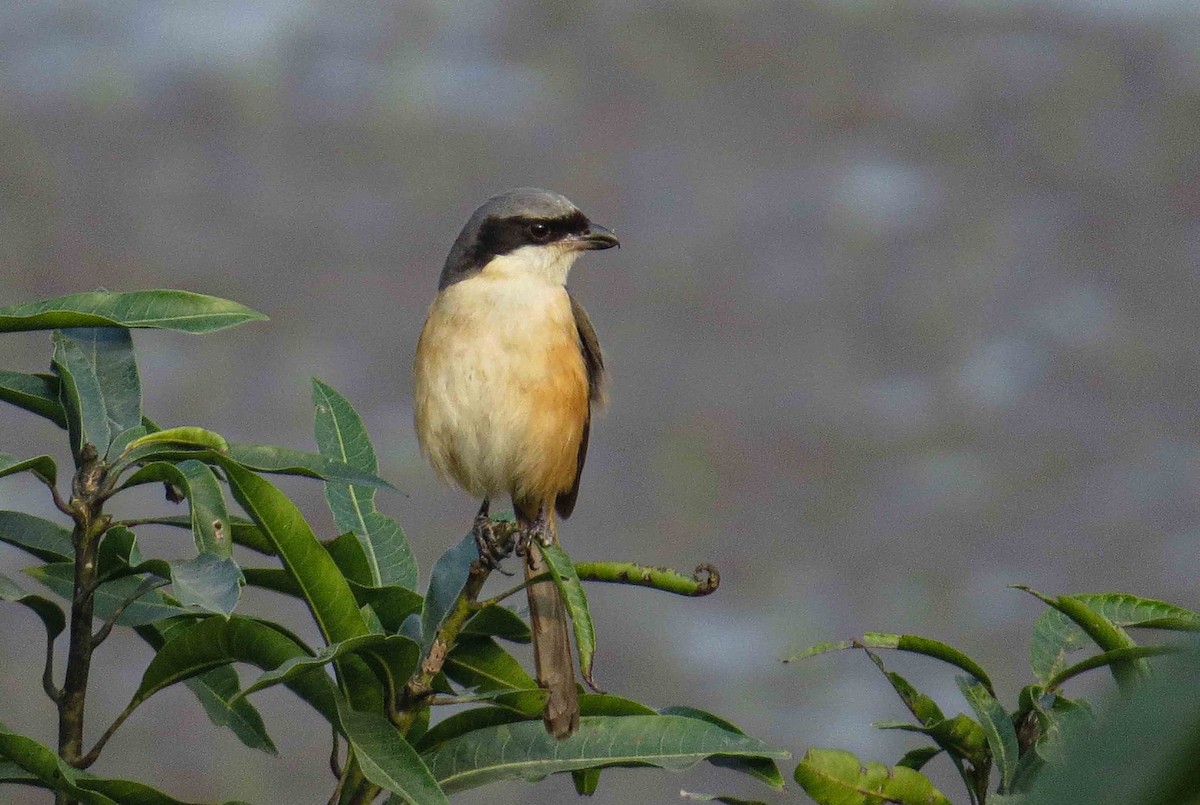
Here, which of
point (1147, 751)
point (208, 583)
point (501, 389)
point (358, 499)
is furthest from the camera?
point (501, 389)

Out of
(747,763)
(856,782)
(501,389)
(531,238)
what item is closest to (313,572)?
(747,763)

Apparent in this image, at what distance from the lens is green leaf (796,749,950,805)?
1.80 metres

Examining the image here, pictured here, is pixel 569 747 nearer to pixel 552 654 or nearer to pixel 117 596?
pixel 552 654

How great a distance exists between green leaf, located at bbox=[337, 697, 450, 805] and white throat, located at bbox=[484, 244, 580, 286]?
6.39 ft

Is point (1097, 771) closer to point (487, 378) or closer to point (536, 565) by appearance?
point (536, 565)

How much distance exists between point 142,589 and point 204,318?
17.8 inches

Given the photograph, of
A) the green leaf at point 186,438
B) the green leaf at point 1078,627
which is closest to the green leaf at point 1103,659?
the green leaf at point 1078,627

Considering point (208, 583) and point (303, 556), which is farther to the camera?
point (303, 556)

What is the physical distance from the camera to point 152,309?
2105mm

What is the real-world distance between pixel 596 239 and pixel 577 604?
207 centimetres

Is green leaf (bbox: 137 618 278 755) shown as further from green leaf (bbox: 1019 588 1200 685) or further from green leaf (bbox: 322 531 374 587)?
green leaf (bbox: 1019 588 1200 685)

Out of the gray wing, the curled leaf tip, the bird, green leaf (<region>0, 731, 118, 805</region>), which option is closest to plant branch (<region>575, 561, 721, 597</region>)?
the curled leaf tip

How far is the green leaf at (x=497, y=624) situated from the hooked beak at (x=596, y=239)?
1813mm

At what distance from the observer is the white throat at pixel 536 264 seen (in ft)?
12.0
